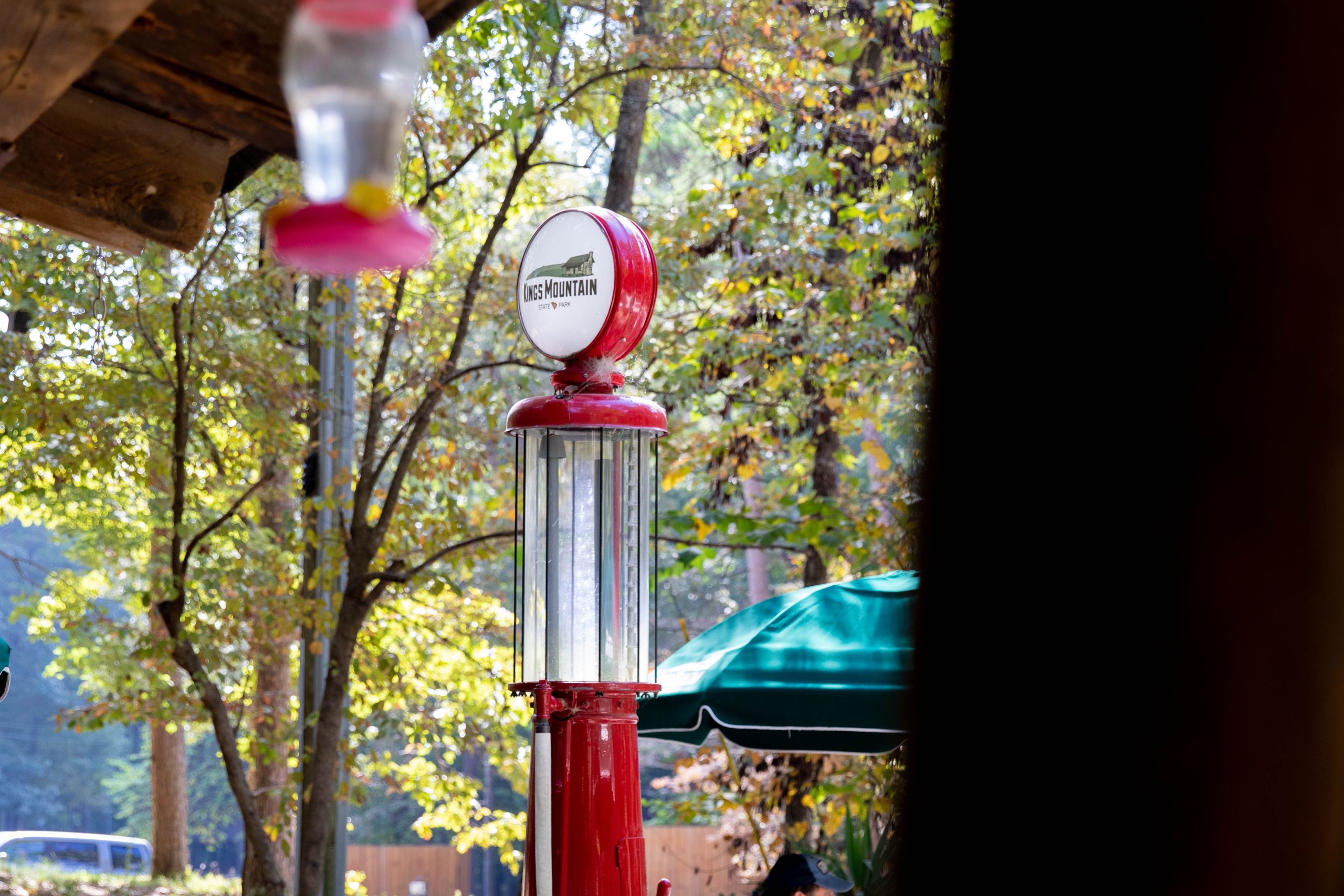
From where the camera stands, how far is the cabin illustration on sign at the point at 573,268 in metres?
4.48

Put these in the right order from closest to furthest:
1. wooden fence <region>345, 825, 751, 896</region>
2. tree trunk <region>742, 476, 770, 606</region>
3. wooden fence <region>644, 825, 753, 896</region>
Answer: tree trunk <region>742, 476, 770, 606</region>
wooden fence <region>345, 825, 751, 896</region>
wooden fence <region>644, 825, 753, 896</region>

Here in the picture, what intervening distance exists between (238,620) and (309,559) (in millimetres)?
872

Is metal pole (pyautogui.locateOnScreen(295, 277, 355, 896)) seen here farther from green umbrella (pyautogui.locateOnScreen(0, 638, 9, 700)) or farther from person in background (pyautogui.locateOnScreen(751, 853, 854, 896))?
person in background (pyautogui.locateOnScreen(751, 853, 854, 896))

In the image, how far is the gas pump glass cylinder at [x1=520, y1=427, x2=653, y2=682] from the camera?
14.4 feet

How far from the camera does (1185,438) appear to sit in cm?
117

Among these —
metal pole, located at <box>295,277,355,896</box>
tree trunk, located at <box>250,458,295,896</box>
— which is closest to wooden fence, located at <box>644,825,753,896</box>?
tree trunk, located at <box>250,458,295,896</box>

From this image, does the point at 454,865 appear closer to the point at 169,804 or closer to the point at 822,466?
the point at 169,804

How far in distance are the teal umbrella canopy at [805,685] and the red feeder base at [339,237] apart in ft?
13.4

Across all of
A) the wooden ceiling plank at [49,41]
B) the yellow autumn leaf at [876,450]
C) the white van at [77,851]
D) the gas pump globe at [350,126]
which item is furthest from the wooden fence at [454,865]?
the gas pump globe at [350,126]

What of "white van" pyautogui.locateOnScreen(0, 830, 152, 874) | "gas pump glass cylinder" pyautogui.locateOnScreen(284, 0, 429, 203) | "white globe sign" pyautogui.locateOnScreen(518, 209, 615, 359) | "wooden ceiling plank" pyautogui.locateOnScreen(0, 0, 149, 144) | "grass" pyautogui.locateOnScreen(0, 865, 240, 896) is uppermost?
"white globe sign" pyautogui.locateOnScreen(518, 209, 615, 359)

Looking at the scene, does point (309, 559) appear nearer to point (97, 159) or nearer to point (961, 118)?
point (97, 159)

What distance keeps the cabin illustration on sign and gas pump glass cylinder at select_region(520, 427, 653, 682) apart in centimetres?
52

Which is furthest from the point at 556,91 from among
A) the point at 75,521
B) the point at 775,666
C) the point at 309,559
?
the point at 75,521

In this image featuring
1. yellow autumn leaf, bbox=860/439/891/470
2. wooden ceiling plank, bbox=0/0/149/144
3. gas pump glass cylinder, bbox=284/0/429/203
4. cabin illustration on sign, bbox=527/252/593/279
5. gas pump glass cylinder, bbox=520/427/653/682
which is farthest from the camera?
yellow autumn leaf, bbox=860/439/891/470
